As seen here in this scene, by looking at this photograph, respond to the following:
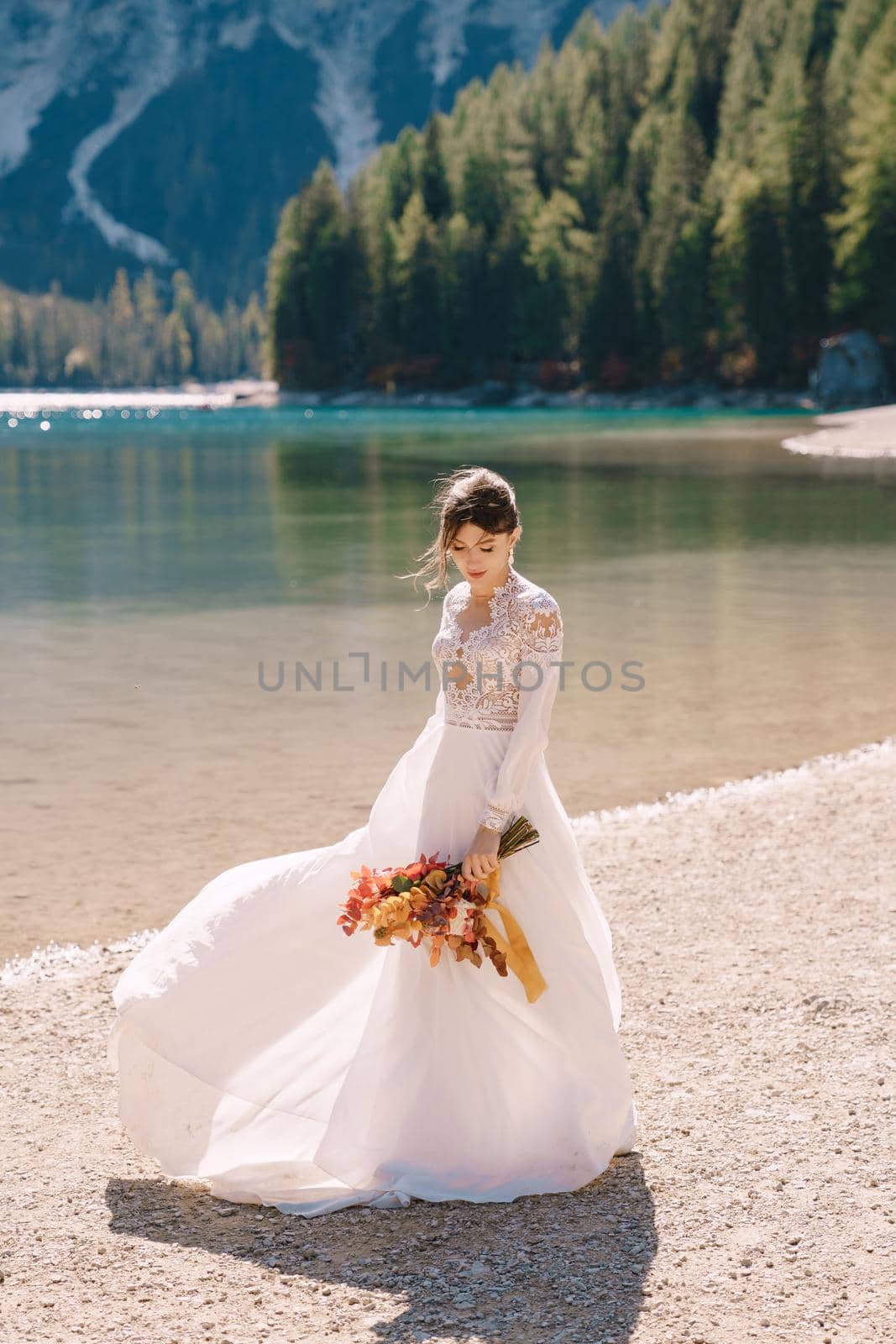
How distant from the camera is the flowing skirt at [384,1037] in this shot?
4.44 m

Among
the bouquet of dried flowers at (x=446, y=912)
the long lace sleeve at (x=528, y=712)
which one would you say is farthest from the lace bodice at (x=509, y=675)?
the bouquet of dried flowers at (x=446, y=912)

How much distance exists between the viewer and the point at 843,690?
13.3m

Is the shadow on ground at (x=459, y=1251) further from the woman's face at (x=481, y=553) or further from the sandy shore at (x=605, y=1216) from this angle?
the woman's face at (x=481, y=553)

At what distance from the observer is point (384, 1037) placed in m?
4.42

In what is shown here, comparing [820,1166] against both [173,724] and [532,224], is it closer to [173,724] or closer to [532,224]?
[173,724]

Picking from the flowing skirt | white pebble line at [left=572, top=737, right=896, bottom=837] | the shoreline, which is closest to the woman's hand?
the flowing skirt

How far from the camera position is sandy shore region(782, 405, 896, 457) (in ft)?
152

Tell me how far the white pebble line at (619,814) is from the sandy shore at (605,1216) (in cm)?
10

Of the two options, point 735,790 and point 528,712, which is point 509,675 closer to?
point 528,712

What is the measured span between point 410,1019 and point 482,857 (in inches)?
21.7

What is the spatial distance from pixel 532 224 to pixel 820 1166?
11136cm

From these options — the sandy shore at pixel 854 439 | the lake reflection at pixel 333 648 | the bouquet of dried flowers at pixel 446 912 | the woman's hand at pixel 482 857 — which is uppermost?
the woman's hand at pixel 482 857

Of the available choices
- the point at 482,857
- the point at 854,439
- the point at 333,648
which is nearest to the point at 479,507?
the point at 482,857

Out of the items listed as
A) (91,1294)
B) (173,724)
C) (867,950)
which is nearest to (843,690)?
(173,724)
